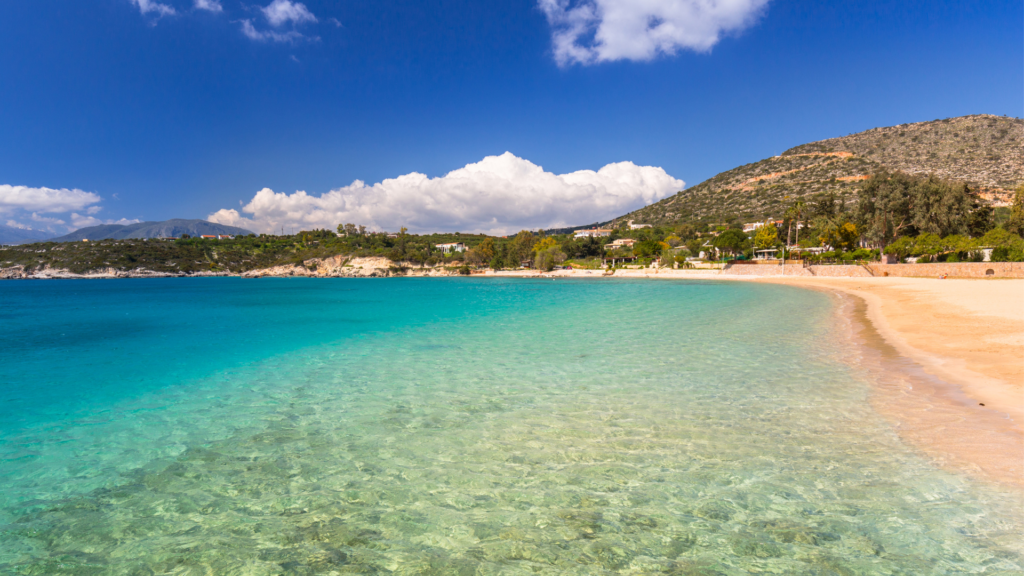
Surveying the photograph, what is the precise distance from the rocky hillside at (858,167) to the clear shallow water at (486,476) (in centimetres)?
11384

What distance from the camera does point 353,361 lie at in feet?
43.8

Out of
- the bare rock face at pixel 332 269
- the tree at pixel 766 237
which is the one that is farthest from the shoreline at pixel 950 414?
the bare rock face at pixel 332 269

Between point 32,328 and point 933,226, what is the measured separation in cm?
9423

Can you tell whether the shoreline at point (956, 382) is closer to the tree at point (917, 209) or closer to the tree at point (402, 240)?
the tree at point (917, 209)

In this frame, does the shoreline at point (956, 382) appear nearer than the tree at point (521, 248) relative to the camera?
Yes

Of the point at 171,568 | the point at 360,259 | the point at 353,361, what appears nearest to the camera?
the point at 171,568

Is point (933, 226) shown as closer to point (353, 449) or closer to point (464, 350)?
point (464, 350)

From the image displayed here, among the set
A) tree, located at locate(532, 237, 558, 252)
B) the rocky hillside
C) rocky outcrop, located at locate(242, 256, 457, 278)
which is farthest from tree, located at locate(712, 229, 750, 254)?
rocky outcrop, located at locate(242, 256, 457, 278)

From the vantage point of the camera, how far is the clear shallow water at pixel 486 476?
3922 mm

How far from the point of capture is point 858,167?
126 metres

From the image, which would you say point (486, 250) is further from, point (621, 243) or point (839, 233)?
point (839, 233)

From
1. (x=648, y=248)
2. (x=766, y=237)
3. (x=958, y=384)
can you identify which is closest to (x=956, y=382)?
(x=958, y=384)

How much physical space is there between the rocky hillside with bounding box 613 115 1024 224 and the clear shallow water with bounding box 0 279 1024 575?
114 metres

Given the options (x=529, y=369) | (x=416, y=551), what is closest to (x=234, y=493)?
(x=416, y=551)
